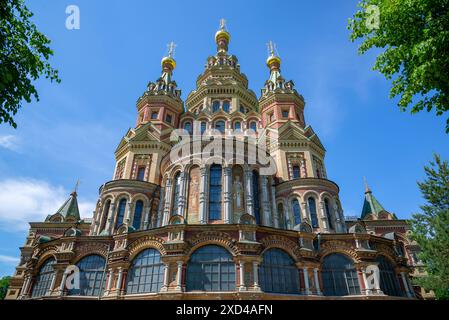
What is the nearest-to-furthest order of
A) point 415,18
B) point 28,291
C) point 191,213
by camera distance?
point 415,18 → point 28,291 → point 191,213

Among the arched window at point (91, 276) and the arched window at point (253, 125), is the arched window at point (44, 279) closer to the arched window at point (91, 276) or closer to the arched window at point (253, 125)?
the arched window at point (91, 276)

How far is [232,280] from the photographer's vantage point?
17406 mm

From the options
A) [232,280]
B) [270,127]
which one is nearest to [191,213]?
[232,280]

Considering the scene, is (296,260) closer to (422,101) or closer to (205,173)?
(205,173)

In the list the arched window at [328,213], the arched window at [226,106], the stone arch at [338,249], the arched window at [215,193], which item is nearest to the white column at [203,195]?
the arched window at [215,193]

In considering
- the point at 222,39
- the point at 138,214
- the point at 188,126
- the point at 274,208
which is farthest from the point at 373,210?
the point at 222,39

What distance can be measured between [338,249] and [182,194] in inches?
491

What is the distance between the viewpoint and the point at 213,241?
18484mm

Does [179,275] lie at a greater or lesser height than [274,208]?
lesser

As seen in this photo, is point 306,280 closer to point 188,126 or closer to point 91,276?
point 91,276

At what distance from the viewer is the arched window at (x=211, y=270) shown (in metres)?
17.2

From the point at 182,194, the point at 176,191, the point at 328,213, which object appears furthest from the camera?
the point at 328,213

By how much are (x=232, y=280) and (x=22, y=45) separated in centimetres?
1523

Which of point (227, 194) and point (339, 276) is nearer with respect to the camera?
point (339, 276)
